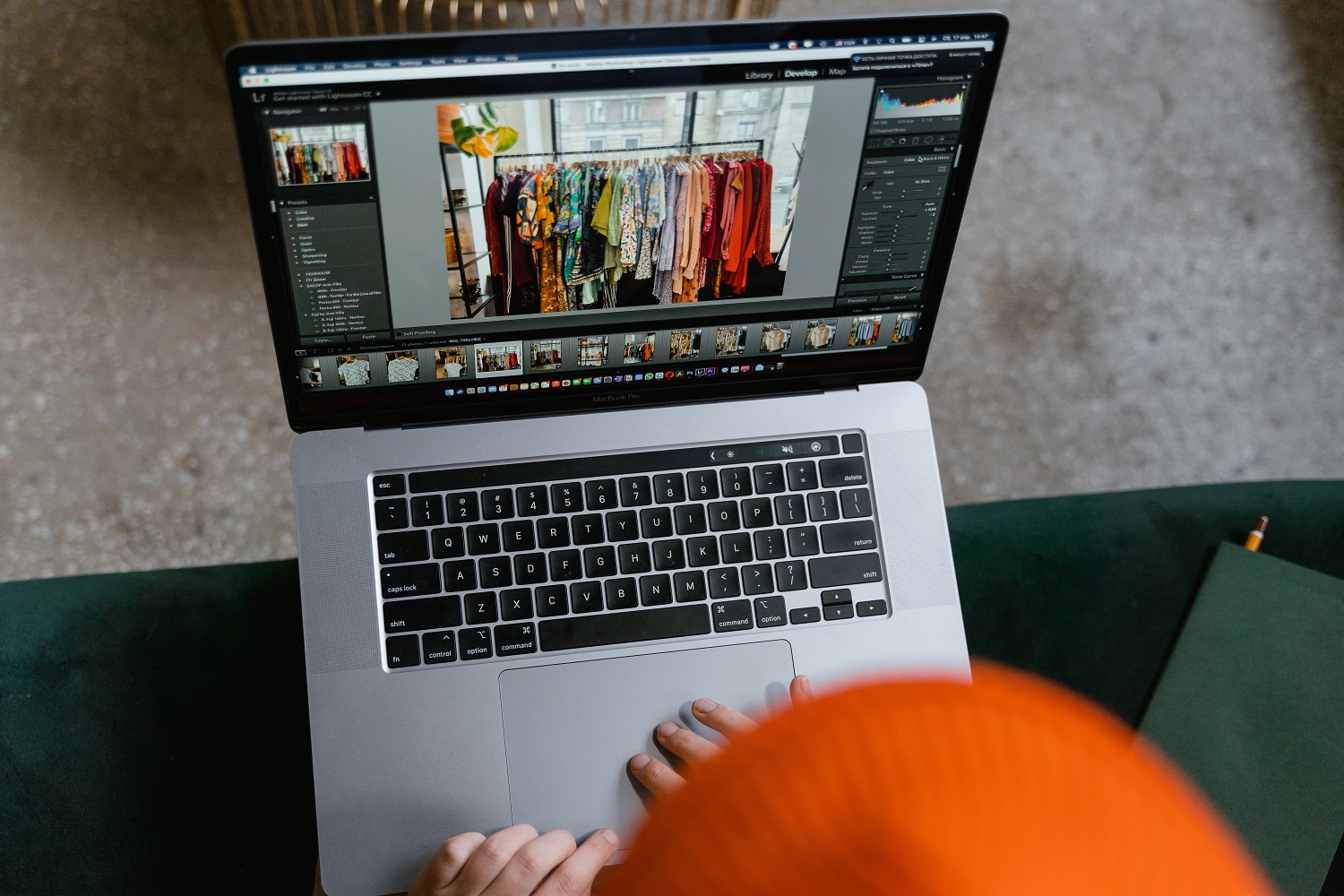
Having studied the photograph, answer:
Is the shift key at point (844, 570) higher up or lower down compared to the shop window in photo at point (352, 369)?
lower down

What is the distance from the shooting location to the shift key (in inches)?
29.2

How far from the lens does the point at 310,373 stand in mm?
688

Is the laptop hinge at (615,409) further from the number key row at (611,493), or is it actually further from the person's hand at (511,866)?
the person's hand at (511,866)

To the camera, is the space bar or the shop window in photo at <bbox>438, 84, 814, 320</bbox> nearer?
the shop window in photo at <bbox>438, 84, 814, 320</bbox>

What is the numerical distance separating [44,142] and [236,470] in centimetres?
59

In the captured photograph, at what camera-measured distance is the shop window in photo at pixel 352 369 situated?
0.69 m

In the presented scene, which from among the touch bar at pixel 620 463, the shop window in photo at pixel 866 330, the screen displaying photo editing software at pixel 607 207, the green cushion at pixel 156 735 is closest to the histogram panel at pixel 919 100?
the screen displaying photo editing software at pixel 607 207

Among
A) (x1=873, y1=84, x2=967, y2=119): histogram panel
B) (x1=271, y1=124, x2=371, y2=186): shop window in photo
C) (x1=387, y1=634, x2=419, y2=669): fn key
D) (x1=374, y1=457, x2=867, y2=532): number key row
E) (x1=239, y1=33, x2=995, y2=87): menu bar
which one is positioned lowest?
(x1=387, y1=634, x2=419, y2=669): fn key

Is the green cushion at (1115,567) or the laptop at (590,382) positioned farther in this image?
the green cushion at (1115,567)

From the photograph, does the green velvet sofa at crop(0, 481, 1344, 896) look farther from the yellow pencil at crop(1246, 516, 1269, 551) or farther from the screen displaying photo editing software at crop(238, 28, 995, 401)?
the screen displaying photo editing software at crop(238, 28, 995, 401)

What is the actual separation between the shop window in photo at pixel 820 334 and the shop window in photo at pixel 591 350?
17 cm

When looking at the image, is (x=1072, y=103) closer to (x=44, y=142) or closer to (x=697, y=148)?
(x=697, y=148)

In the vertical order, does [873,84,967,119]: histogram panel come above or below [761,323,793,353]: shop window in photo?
above

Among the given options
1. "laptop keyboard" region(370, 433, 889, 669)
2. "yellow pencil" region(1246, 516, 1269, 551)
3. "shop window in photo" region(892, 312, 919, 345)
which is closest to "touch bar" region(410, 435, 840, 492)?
"laptop keyboard" region(370, 433, 889, 669)
